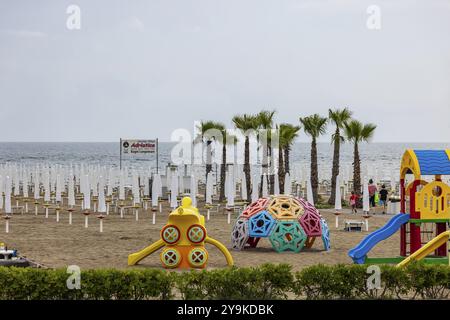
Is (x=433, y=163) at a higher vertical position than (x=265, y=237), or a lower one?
higher

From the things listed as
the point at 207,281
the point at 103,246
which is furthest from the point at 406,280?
the point at 103,246

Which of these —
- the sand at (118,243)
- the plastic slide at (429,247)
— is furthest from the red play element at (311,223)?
the plastic slide at (429,247)

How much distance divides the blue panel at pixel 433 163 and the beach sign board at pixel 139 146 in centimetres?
2971

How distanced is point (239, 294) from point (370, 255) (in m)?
8.53

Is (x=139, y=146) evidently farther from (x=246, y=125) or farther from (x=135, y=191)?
(x=135, y=191)

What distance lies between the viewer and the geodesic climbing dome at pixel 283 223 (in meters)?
22.2

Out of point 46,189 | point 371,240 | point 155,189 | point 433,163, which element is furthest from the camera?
point 46,189

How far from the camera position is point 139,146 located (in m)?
49.3

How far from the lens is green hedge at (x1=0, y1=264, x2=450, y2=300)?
14.3 m

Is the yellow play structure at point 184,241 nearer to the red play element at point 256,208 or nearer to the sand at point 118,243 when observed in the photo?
the sand at point 118,243

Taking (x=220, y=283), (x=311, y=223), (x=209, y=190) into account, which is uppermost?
(x=209, y=190)

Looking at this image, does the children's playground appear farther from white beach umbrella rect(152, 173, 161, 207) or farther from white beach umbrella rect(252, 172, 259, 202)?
white beach umbrella rect(252, 172, 259, 202)

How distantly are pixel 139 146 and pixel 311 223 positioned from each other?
2769 centimetres

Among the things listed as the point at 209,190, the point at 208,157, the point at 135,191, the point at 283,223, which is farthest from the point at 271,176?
the point at 283,223
